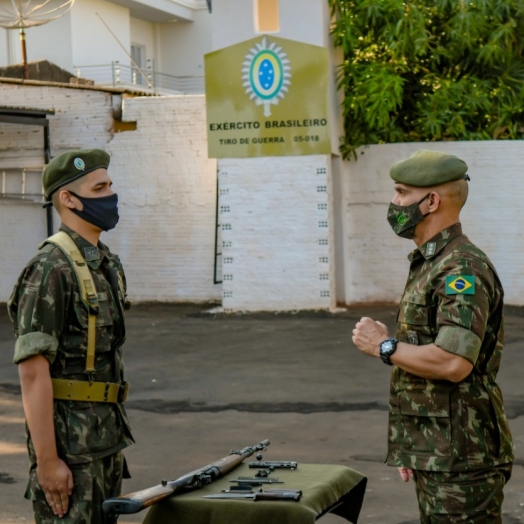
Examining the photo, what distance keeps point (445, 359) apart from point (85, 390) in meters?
1.24

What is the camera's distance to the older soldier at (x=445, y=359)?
3271 millimetres

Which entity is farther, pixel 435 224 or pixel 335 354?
pixel 335 354

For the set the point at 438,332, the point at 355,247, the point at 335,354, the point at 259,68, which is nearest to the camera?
the point at 438,332

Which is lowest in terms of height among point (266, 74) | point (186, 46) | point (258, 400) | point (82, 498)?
point (258, 400)

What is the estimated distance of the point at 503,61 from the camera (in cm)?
1402

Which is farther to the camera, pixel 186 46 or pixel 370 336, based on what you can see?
pixel 186 46

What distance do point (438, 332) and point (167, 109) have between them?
12.2 meters

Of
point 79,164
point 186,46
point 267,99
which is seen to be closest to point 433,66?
point 267,99

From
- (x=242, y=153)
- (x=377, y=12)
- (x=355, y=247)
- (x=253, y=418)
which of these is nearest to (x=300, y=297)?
(x=355, y=247)

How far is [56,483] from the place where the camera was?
10.8 ft

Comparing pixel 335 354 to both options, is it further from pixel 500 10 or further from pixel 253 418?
pixel 500 10

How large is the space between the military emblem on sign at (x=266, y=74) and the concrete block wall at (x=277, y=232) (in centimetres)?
85

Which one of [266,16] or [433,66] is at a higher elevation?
[266,16]

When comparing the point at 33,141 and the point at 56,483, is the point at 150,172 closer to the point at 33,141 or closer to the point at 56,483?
the point at 33,141
